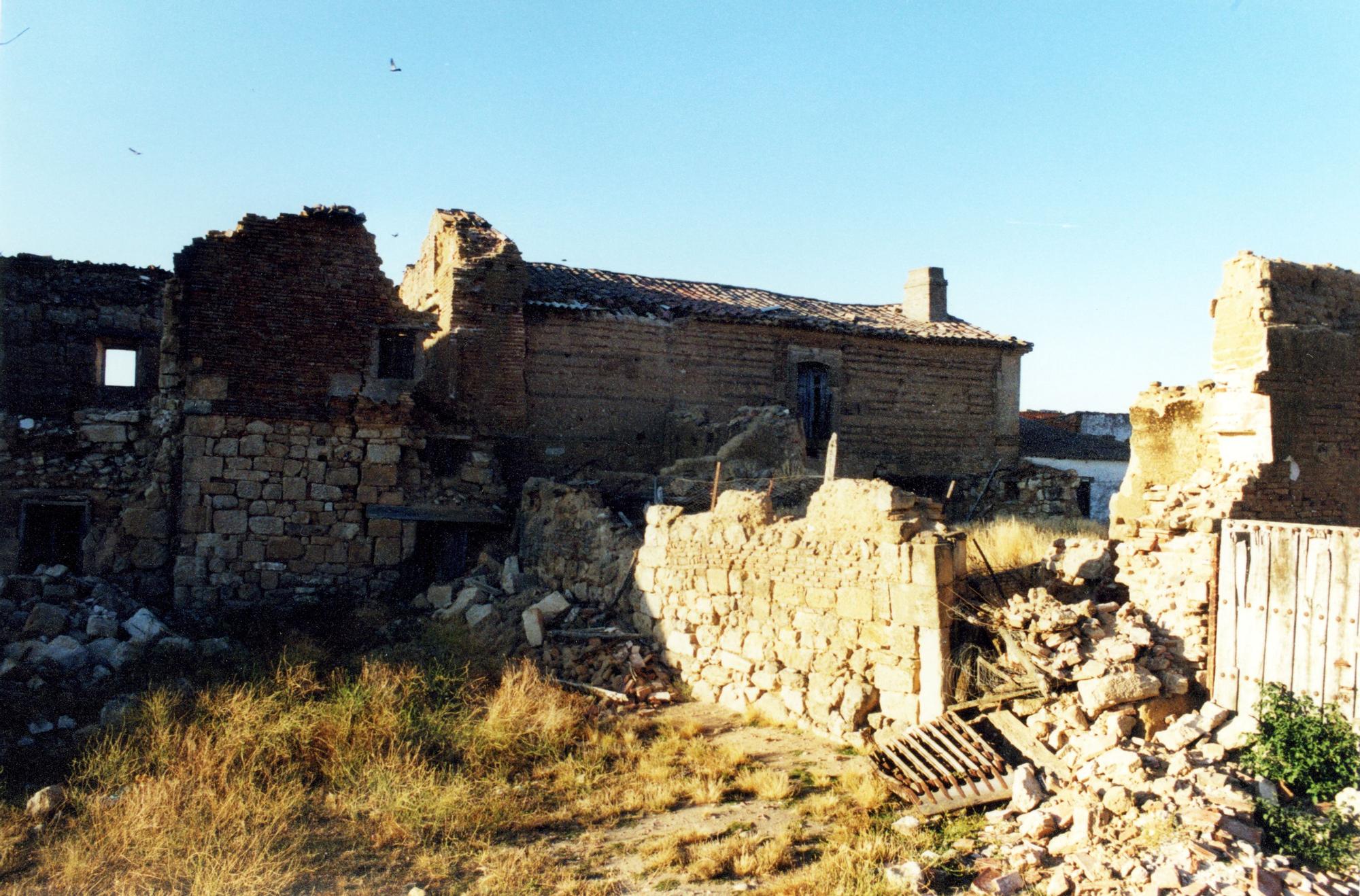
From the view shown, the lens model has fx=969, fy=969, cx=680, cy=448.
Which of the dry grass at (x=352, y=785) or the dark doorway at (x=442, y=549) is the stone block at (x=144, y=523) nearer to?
the dark doorway at (x=442, y=549)

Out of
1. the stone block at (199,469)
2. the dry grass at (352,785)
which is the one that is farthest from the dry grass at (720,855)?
the stone block at (199,469)

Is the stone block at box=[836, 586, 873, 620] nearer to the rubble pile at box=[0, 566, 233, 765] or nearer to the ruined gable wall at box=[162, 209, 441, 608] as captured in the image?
the rubble pile at box=[0, 566, 233, 765]

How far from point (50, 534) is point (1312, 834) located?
1481 centimetres

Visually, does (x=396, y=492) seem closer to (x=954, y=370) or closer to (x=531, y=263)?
(x=531, y=263)

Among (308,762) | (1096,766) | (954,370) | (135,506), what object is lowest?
(308,762)

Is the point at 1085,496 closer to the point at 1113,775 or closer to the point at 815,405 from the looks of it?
the point at 815,405

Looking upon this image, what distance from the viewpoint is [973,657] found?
7.80 m

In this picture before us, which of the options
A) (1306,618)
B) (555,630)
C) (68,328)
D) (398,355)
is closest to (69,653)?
(555,630)

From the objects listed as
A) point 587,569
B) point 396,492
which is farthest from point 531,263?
point 587,569

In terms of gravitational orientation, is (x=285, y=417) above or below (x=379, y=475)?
above

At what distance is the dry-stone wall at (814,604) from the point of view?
A: 26.2 feet

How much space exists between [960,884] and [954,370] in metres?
16.0

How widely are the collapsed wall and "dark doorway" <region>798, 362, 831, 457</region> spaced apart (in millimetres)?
10806

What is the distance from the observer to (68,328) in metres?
16.8
